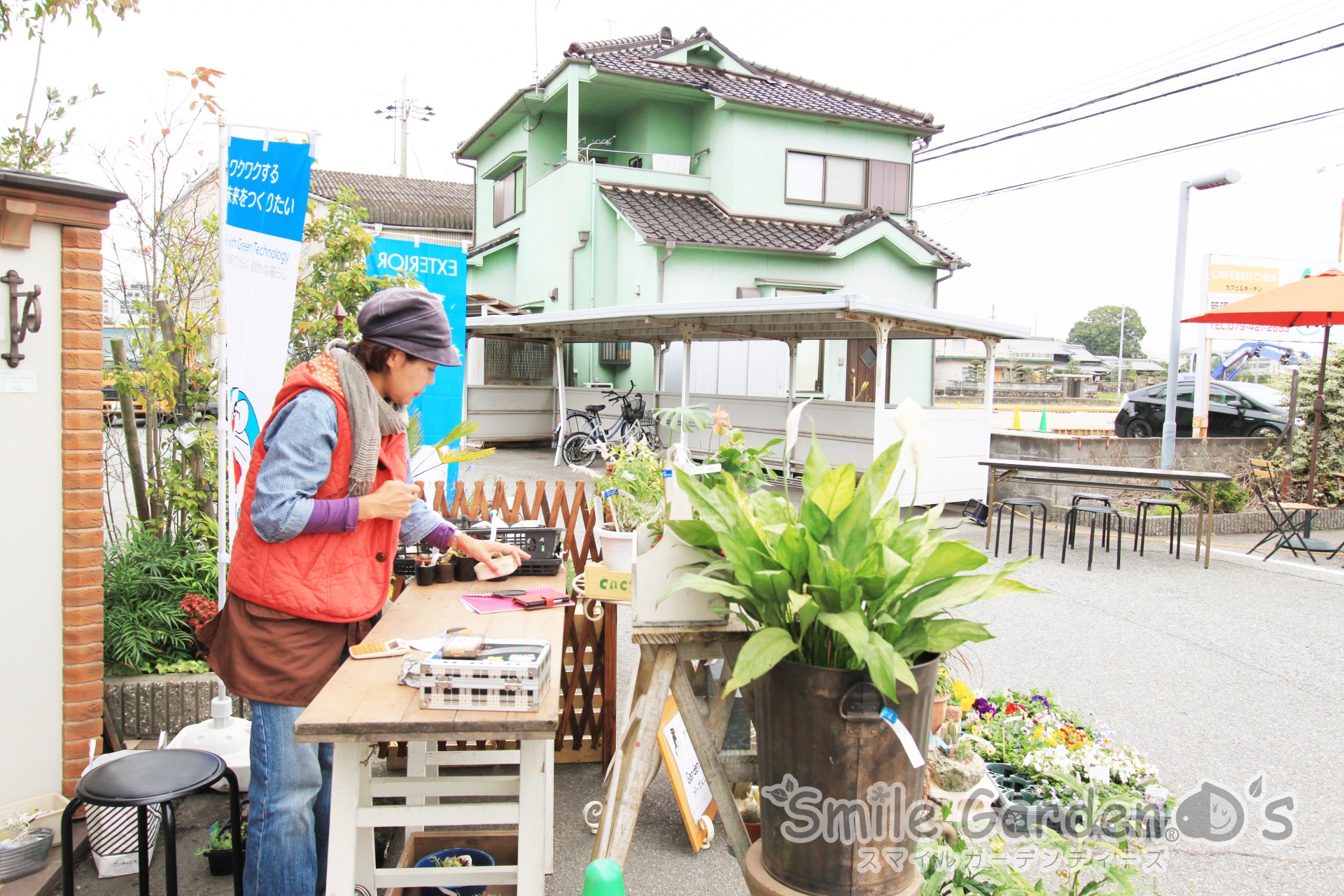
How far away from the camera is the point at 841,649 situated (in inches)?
82.4

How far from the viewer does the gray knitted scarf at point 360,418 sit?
2.37 meters

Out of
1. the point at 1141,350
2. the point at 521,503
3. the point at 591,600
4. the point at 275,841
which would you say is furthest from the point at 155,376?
the point at 1141,350

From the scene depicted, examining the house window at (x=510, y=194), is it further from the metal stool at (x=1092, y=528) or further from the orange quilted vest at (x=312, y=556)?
the orange quilted vest at (x=312, y=556)

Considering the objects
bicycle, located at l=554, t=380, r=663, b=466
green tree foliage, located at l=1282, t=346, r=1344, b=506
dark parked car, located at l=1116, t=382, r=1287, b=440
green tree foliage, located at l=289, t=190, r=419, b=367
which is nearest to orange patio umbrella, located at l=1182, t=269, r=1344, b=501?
green tree foliage, located at l=1282, t=346, r=1344, b=506

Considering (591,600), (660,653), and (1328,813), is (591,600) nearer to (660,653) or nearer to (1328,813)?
(660,653)

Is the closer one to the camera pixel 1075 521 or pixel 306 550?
pixel 306 550

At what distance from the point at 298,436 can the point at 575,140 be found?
55.6 feet

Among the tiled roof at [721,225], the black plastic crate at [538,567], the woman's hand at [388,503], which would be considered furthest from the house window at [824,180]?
the woman's hand at [388,503]

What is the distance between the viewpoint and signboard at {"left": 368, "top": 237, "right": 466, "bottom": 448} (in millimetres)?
6191

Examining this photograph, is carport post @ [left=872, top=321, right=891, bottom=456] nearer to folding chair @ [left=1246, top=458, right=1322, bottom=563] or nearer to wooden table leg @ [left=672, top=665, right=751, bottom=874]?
folding chair @ [left=1246, top=458, right=1322, bottom=563]

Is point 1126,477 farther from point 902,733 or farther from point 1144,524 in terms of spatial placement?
point 902,733

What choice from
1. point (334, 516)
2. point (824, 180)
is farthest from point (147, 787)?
point (824, 180)

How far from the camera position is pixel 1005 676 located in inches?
219

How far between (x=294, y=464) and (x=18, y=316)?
182 cm
